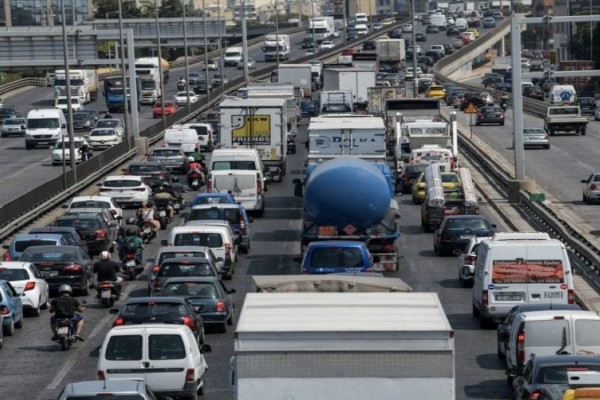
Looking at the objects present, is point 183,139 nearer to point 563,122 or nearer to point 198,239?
point 563,122

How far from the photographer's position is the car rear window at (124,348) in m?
25.3

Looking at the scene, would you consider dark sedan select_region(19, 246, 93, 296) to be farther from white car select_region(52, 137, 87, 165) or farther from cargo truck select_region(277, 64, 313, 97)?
cargo truck select_region(277, 64, 313, 97)

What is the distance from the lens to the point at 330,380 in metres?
16.3

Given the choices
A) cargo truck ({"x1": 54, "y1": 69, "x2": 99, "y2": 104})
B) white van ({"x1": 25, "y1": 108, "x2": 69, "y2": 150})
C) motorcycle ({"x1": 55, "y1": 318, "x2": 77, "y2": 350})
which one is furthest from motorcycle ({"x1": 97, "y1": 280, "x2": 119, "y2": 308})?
cargo truck ({"x1": 54, "y1": 69, "x2": 99, "y2": 104})

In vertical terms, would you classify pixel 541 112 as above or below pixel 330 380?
below

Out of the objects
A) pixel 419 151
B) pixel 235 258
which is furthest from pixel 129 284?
pixel 419 151

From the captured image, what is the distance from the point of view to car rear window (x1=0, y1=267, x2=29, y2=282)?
36.5 meters

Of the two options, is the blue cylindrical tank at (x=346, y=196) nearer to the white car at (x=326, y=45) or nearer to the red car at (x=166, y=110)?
the red car at (x=166, y=110)

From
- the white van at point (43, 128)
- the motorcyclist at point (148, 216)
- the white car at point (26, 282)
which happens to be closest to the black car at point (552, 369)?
the white car at point (26, 282)

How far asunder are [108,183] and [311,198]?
20.3m

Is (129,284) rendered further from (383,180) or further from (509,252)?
(509,252)

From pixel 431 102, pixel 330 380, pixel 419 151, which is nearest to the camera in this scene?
pixel 330 380

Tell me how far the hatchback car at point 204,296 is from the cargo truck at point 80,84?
93108 mm

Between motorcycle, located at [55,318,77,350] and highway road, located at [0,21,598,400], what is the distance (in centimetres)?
18
